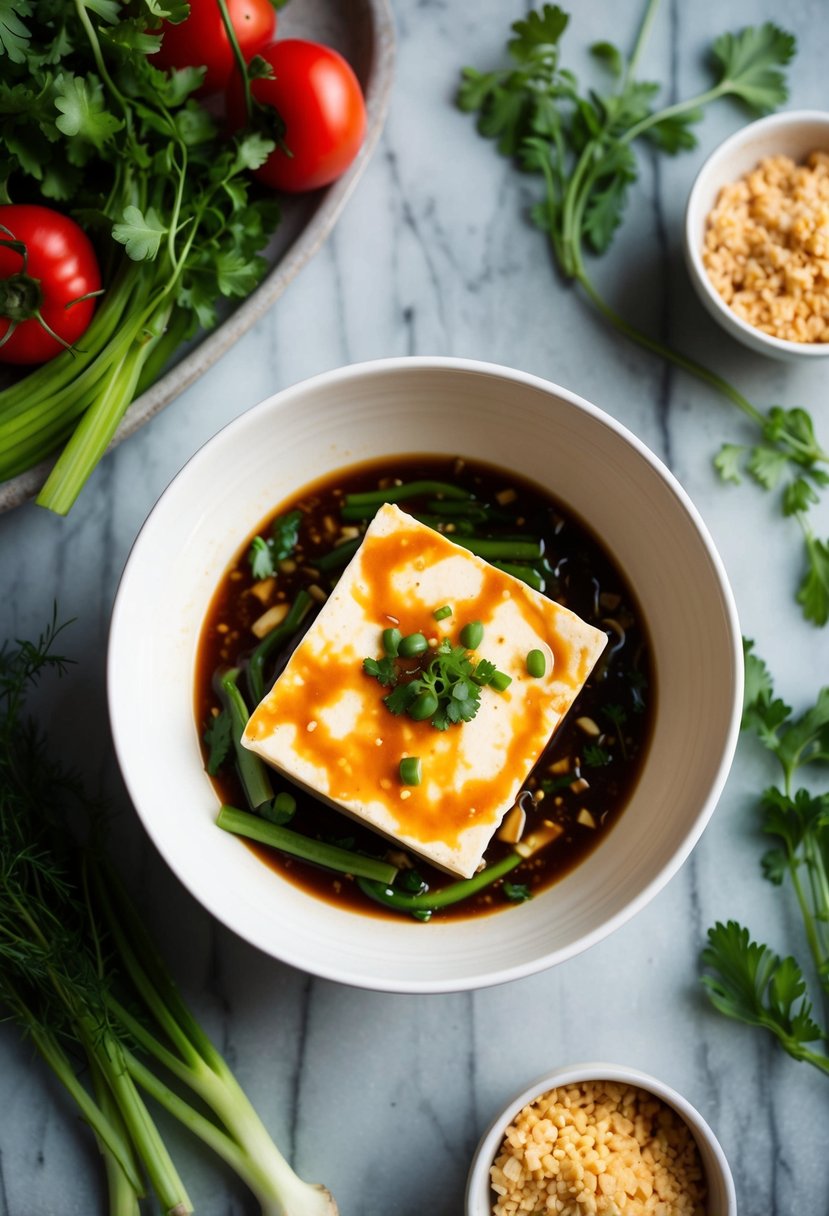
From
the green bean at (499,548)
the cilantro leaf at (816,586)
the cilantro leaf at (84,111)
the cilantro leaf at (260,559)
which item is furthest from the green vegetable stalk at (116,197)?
the cilantro leaf at (816,586)

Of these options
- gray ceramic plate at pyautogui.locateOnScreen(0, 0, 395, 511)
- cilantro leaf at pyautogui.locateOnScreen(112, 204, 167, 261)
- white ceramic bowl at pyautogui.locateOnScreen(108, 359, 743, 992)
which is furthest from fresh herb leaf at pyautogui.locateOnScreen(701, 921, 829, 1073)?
cilantro leaf at pyautogui.locateOnScreen(112, 204, 167, 261)

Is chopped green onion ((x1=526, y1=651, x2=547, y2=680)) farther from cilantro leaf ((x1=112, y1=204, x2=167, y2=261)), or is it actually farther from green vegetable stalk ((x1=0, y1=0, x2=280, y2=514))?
cilantro leaf ((x1=112, y1=204, x2=167, y2=261))

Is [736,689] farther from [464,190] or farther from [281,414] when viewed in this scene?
[464,190]

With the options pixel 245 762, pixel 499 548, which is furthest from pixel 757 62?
pixel 245 762

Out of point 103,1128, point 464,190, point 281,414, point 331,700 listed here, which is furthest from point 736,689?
point 103,1128

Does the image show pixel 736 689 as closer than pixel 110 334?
Yes

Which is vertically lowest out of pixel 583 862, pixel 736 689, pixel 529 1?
pixel 583 862
